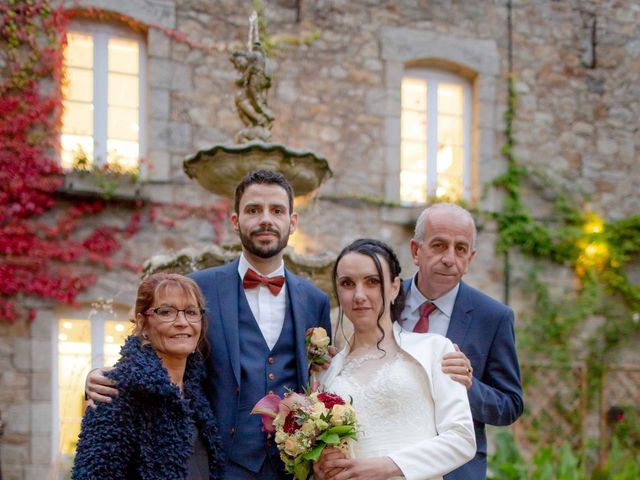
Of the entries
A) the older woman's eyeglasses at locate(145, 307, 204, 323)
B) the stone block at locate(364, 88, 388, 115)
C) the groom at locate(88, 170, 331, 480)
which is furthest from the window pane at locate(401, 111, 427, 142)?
the older woman's eyeglasses at locate(145, 307, 204, 323)

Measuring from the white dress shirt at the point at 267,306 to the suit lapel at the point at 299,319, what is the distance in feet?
0.12

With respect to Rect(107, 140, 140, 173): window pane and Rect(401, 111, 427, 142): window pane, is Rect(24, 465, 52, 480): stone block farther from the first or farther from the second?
Rect(401, 111, 427, 142): window pane

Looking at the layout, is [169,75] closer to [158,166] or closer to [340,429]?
[158,166]

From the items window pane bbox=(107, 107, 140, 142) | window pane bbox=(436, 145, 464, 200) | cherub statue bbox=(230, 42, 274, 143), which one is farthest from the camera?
window pane bbox=(436, 145, 464, 200)

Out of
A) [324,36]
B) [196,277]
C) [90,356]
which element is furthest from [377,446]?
[324,36]

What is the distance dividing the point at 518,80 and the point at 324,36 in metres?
2.28

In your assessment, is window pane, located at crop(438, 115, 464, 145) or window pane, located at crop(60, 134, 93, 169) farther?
window pane, located at crop(438, 115, 464, 145)

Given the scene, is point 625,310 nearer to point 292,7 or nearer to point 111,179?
point 292,7

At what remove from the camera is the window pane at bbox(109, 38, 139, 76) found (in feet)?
22.6

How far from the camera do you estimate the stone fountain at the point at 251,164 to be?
4324mm

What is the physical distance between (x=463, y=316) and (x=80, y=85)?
5.43 metres

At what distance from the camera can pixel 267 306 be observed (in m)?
2.61

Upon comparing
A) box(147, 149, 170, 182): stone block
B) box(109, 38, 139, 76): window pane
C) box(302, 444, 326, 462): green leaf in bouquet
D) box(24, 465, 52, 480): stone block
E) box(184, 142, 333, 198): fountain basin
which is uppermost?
box(109, 38, 139, 76): window pane

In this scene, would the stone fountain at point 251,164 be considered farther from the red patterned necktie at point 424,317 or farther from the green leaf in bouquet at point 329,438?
the green leaf in bouquet at point 329,438
